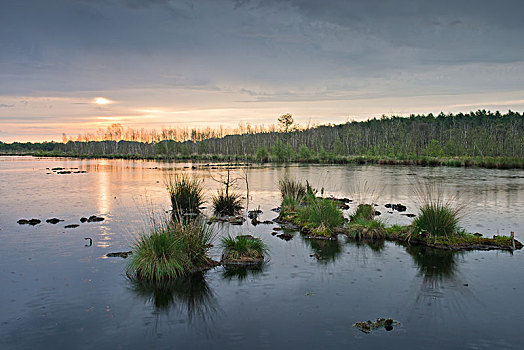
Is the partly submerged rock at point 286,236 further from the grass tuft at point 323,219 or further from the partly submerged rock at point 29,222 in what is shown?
the partly submerged rock at point 29,222

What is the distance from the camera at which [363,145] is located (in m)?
103

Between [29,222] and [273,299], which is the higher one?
[29,222]

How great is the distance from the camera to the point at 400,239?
1236cm

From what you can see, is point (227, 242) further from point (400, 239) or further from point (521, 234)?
point (521, 234)

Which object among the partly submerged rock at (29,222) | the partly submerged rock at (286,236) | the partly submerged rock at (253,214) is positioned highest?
the partly submerged rock at (253,214)

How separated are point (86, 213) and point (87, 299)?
11230 millimetres

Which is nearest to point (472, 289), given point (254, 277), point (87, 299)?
point (254, 277)

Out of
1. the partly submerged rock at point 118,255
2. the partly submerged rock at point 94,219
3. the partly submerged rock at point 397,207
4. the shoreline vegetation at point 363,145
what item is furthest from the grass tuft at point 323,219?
the shoreline vegetation at point 363,145

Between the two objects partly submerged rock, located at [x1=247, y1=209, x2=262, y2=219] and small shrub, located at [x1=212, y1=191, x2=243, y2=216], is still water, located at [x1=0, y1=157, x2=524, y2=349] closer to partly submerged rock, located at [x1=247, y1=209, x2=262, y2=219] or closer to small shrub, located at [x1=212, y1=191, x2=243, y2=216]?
partly submerged rock, located at [x1=247, y1=209, x2=262, y2=219]

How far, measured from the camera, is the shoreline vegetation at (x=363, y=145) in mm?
61969

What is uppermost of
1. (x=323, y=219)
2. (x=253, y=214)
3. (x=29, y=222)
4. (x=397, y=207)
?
(x=323, y=219)

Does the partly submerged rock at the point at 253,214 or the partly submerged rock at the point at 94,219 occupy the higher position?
the partly submerged rock at the point at 253,214

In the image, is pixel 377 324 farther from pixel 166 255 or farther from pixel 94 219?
pixel 94 219

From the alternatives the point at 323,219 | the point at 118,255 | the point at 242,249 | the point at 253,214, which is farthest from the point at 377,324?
the point at 253,214
